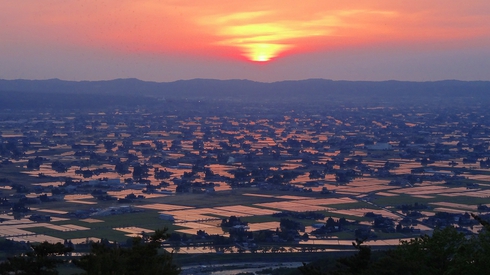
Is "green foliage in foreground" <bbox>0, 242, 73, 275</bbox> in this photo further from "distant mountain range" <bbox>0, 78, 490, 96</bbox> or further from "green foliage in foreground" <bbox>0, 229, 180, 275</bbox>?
"distant mountain range" <bbox>0, 78, 490, 96</bbox>

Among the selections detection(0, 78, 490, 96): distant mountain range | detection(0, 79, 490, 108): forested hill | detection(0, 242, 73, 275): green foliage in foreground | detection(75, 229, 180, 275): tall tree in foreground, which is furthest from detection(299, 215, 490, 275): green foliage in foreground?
detection(0, 78, 490, 96): distant mountain range

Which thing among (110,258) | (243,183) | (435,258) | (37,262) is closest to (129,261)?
(110,258)

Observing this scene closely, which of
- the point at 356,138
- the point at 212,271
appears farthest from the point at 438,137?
the point at 212,271

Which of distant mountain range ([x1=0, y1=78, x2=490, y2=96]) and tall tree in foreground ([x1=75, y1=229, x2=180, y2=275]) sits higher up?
tall tree in foreground ([x1=75, y1=229, x2=180, y2=275])

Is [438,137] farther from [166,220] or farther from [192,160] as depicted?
[166,220]

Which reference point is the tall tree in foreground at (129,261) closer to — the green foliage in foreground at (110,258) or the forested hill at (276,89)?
the green foliage in foreground at (110,258)
